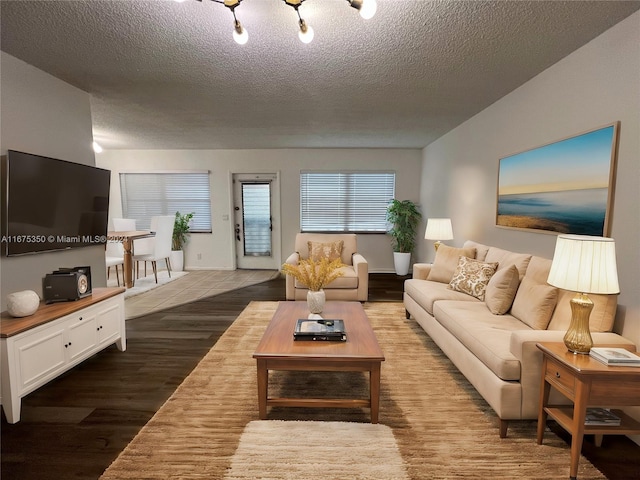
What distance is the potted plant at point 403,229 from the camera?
6.03 m

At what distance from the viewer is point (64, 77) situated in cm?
280

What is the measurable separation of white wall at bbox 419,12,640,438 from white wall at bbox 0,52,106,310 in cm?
418

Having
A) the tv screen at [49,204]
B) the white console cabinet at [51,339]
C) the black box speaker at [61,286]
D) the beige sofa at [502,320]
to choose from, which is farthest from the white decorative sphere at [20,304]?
the beige sofa at [502,320]

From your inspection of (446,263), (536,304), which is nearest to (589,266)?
(536,304)

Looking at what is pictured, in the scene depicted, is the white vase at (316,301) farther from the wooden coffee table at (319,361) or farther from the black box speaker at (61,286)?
the black box speaker at (61,286)

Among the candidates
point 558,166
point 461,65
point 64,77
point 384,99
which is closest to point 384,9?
point 461,65

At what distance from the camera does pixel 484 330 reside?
220 centimetres

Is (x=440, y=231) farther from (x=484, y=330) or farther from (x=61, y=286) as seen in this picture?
(x=61, y=286)

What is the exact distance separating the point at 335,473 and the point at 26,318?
222cm

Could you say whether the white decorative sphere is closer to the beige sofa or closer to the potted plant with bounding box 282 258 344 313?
the potted plant with bounding box 282 258 344 313

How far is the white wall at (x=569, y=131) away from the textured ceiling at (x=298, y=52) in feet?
0.46

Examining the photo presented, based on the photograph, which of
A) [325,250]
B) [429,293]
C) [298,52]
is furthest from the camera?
[325,250]

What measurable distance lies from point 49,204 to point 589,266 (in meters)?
3.68

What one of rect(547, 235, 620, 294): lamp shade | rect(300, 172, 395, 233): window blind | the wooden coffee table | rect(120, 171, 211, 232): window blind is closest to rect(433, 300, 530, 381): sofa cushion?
rect(547, 235, 620, 294): lamp shade
